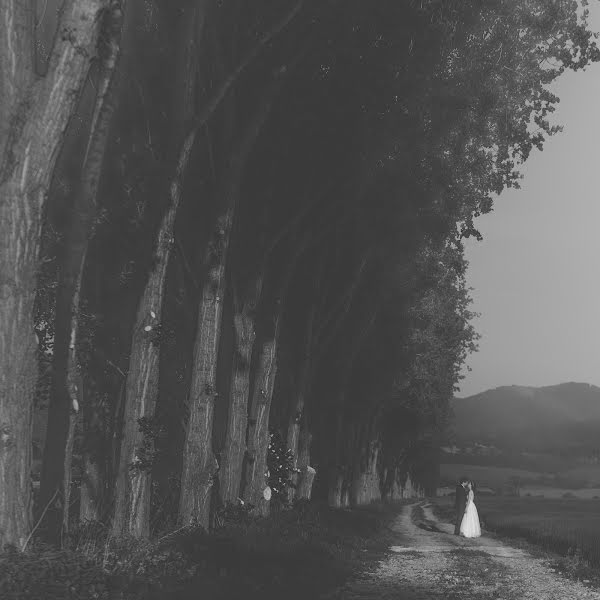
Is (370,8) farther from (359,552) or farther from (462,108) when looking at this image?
(359,552)

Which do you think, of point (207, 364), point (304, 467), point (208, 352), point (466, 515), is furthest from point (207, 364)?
point (466, 515)

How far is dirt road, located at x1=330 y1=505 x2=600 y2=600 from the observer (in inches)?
519

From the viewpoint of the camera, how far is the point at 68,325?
11492 mm

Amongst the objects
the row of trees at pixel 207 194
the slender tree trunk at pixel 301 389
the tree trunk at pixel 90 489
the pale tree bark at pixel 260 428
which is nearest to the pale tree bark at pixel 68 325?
the row of trees at pixel 207 194

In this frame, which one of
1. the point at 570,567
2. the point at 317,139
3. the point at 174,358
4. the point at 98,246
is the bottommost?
the point at 570,567

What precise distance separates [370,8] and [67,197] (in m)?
9.13

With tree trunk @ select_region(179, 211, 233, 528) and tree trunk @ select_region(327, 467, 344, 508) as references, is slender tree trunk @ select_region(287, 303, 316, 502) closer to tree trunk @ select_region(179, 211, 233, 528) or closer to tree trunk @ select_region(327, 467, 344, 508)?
tree trunk @ select_region(179, 211, 233, 528)

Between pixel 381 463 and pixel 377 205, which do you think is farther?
pixel 381 463

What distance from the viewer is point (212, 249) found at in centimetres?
1587

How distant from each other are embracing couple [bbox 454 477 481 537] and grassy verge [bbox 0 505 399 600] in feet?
41.1

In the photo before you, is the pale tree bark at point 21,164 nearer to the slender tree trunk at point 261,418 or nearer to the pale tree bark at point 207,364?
the pale tree bark at point 207,364

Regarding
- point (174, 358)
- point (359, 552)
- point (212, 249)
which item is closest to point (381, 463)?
point (174, 358)

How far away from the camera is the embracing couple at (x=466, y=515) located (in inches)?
1231

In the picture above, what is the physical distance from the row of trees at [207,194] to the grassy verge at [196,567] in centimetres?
83
